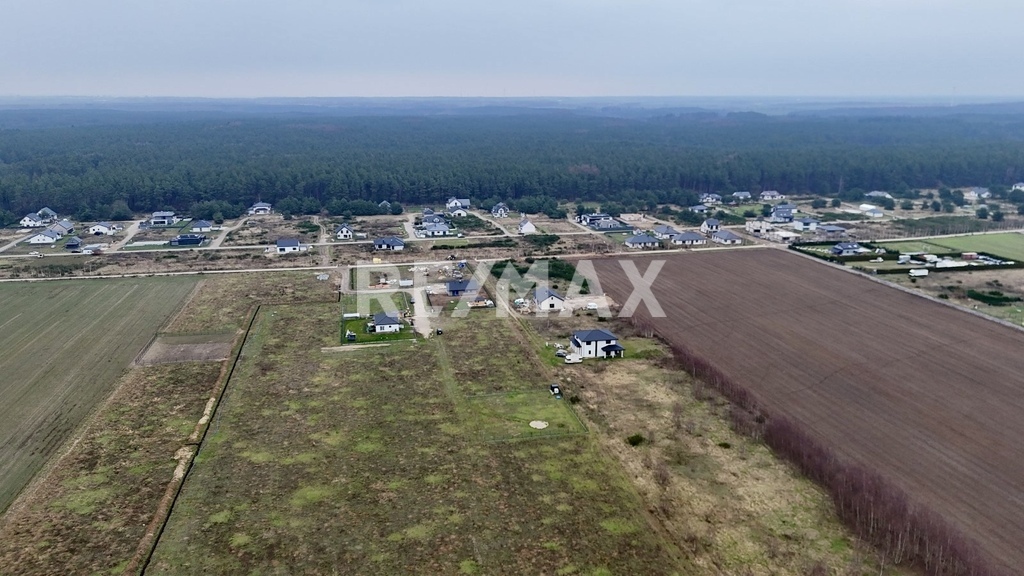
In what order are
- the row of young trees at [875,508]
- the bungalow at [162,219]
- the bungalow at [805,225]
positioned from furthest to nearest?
the bungalow at [162,219], the bungalow at [805,225], the row of young trees at [875,508]

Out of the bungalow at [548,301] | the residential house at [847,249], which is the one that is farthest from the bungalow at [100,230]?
the residential house at [847,249]

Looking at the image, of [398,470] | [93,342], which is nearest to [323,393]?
[398,470]

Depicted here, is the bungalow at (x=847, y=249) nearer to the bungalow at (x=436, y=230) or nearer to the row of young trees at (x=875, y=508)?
the row of young trees at (x=875, y=508)

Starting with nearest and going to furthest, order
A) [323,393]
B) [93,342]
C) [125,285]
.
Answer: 1. [323,393]
2. [93,342]
3. [125,285]

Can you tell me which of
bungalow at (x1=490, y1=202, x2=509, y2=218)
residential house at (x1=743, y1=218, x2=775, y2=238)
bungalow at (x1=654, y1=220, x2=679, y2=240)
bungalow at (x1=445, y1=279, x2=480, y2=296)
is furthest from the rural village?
bungalow at (x1=490, y1=202, x2=509, y2=218)

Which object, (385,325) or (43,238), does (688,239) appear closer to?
(385,325)

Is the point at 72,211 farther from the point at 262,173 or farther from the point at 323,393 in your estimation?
the point at 323,393
